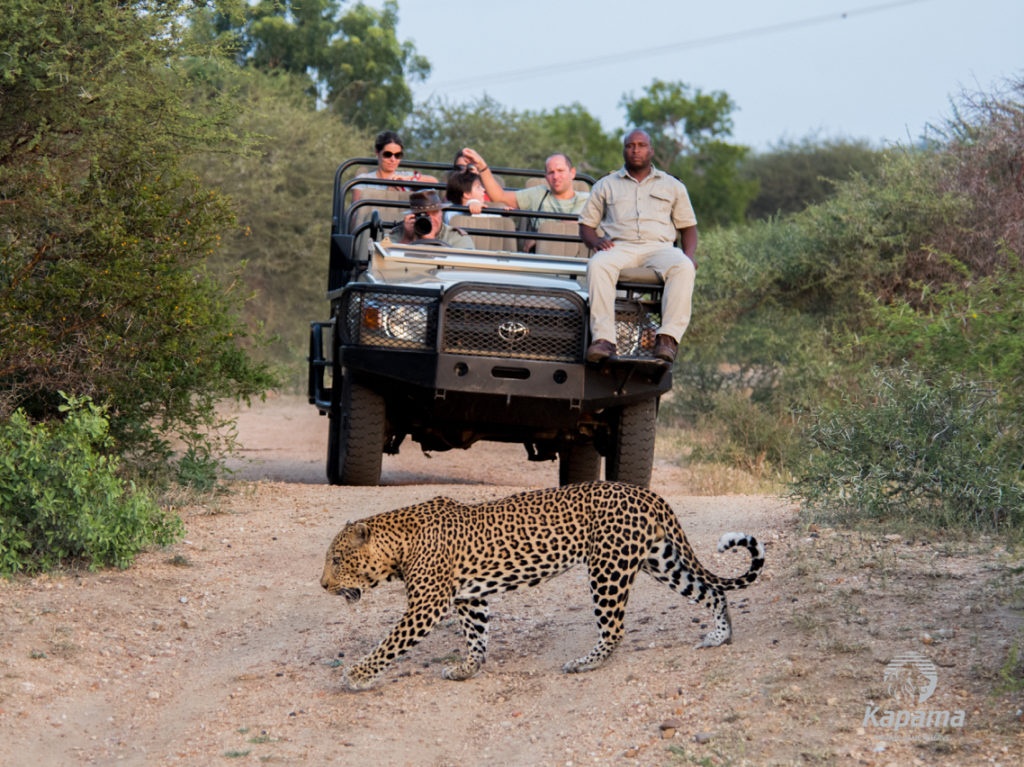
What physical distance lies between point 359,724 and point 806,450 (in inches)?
151

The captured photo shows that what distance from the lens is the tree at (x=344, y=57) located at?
27250 mm

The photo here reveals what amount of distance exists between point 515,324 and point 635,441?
1200 mm

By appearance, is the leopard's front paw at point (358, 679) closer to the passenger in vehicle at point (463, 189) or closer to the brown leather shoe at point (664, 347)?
the brown leather shoe at point (664, 347)

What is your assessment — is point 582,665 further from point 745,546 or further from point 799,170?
point 799,170

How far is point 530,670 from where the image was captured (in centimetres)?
512

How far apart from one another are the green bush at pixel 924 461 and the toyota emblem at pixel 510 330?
175 cm

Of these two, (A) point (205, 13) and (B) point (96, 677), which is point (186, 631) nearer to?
(B) point (96, 677)

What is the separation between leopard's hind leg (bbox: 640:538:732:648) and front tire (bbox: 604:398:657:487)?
113 inches

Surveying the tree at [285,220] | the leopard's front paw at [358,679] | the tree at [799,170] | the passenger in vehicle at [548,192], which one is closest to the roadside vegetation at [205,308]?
the passenger in vehicle at [548,192]

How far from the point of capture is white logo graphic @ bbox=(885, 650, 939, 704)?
4254 millimetres

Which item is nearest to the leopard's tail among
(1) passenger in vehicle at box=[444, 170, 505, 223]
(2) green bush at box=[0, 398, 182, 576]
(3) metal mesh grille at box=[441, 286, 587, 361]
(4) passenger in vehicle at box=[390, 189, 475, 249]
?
(3) metal mesh grille at box=[441, 286, 587, 361]

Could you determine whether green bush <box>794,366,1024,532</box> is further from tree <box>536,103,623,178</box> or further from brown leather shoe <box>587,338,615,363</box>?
tree <box>536,103,623,178</box>

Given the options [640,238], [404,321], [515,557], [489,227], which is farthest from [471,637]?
[489,227]

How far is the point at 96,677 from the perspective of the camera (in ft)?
16.9
